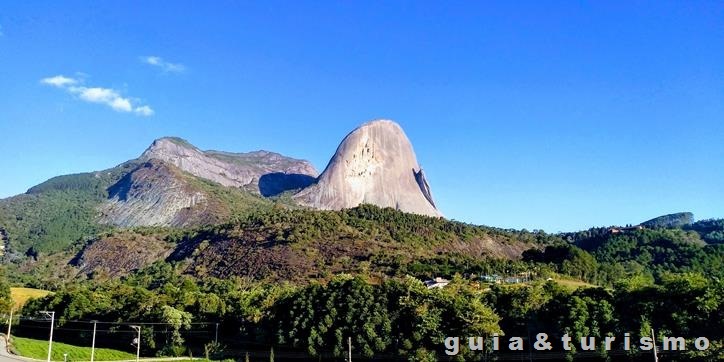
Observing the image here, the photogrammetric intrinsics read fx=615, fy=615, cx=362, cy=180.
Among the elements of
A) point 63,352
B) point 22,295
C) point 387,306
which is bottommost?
point 63,352

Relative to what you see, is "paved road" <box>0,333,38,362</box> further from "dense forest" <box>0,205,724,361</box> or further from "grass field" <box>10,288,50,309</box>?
"grass field" <box>10,288,50,309</box>

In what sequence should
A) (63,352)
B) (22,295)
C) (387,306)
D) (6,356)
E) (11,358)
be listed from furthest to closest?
1. (22,295)
2. (63,352)
3. (387,306)
4. (6,356)
5. (11,358)

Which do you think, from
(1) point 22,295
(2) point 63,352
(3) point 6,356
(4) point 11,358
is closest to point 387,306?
(2) point 63,352

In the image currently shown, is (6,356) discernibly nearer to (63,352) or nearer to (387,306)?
(63,352)

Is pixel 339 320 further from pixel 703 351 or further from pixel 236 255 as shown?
pixel 236 255

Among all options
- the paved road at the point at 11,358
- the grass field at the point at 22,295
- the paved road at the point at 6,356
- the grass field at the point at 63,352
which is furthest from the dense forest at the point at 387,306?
the grass field at the point at 22,295

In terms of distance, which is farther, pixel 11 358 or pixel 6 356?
pixel 6 356

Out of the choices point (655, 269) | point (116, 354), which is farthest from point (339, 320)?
point (655, 269)

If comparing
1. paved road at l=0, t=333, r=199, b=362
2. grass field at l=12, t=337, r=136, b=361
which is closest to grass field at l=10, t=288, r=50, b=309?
paved road at l=0, t=333, r=199, b=362
